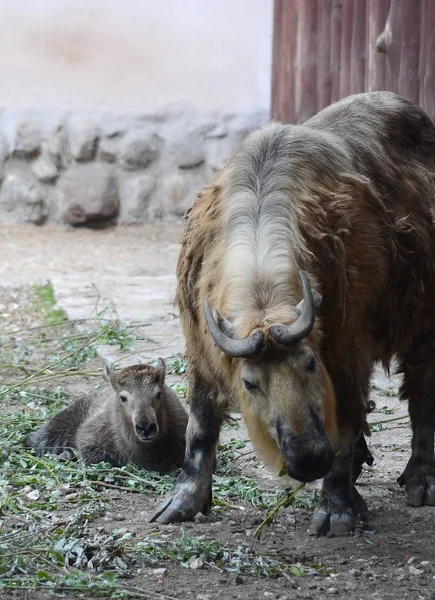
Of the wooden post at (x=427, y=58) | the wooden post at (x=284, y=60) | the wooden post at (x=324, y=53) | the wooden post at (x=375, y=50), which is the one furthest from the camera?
the wooden post at (x=284, y=60)

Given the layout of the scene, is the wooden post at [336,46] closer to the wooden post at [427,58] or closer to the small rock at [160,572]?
the wooden post at [427,58]

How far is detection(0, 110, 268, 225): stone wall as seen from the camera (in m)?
13.1

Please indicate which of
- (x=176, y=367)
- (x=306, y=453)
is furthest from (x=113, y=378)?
(x=306, y=453)

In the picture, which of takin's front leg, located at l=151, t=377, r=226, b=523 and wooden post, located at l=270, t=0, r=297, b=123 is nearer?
takin's front leg, located at l=151, t=377, r=226, b=523

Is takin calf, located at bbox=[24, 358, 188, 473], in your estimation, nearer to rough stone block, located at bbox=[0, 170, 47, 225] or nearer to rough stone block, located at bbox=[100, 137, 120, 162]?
rough stone block, located at bbox=[0, 170, 47, 225]

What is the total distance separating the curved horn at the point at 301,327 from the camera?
385 cm

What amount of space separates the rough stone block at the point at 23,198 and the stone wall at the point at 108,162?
0.04 ft

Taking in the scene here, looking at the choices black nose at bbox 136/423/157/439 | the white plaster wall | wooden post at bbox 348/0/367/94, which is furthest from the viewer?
the white plaster wall

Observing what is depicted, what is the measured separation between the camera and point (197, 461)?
4.92m

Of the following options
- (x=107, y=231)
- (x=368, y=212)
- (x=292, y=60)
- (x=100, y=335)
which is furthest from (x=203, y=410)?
(x=107, y=231)

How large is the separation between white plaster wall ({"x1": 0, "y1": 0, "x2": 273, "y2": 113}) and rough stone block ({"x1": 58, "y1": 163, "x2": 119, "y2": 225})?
2.61 feet

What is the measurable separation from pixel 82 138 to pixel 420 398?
8.58 m

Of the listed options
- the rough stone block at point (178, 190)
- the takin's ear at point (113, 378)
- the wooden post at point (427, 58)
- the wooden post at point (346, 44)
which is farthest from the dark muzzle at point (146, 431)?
the rough stone block at point (178, 190)

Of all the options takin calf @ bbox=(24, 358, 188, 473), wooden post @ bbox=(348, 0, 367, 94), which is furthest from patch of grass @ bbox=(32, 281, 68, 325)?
Result: wooden post @ bbox=(348, 0, 367, 94)
